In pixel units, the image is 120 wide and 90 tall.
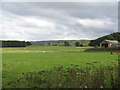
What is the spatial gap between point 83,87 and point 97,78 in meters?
0.59

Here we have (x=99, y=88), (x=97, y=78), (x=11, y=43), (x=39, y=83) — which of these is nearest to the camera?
(x=99, y=88)

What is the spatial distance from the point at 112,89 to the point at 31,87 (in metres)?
2.68

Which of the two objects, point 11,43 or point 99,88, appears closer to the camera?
point 99,88

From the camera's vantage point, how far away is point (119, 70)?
4.95 meters

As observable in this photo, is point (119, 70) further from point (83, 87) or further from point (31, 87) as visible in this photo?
point (31, 87)

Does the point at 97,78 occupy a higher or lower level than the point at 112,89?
higher

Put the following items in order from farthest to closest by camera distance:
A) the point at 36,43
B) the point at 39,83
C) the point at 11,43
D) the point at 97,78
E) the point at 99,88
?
the point at 36,43, the point at 11,43, the point at 39,83, the point at 97,78, the point at 99,88

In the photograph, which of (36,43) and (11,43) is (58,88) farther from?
(36,43)

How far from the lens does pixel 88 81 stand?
495 cm

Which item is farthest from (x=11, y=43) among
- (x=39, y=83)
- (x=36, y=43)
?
(x=39, y=83)

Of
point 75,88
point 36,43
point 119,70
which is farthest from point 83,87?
point 36,43

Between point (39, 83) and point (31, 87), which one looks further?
point (39, 83)

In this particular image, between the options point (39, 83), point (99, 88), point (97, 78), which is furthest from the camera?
point (39, 83)

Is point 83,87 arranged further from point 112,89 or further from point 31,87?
point 31,87
